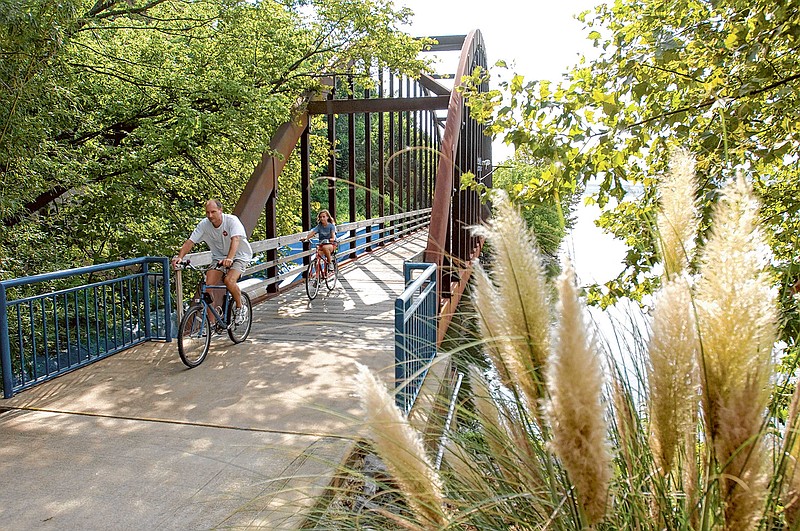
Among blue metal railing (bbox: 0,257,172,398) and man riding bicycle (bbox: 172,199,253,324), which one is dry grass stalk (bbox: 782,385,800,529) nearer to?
blue metal railing (bbox: 0,257,172,398)

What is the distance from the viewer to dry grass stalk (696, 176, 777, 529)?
0.83 m

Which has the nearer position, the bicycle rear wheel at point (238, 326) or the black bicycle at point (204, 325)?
the black bicycle at point (204, 325)

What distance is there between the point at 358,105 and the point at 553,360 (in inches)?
450

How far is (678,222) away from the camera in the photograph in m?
1.03

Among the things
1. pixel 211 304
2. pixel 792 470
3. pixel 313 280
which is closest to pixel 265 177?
pixel 313 280

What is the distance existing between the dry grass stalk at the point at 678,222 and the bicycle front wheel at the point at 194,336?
5539 millimetres

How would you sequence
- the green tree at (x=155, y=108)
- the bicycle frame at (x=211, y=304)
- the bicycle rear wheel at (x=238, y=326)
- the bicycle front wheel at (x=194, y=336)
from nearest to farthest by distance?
the bicycle front wheel at (x=194, y=336) → the bicycle frame at (x=211, y=304) → the bicycle rear wheel at (x=238, y=326) → the green tree at (x=155, y=108)

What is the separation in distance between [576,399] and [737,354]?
208 millimetres

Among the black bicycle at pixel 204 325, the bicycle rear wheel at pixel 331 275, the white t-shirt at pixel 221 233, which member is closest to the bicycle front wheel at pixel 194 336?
the black bicycle at pixel 204 325

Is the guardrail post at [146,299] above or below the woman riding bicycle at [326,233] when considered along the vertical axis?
below

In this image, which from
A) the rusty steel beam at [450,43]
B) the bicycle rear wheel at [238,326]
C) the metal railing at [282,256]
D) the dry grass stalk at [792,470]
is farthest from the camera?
the rusty steel beam at [450,43]

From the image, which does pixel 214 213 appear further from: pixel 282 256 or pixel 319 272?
pixel 282 256

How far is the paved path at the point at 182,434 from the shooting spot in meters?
3.21

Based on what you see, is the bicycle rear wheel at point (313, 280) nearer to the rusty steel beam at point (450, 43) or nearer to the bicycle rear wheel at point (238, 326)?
the bicycle rear wheel at point (238, 326)
